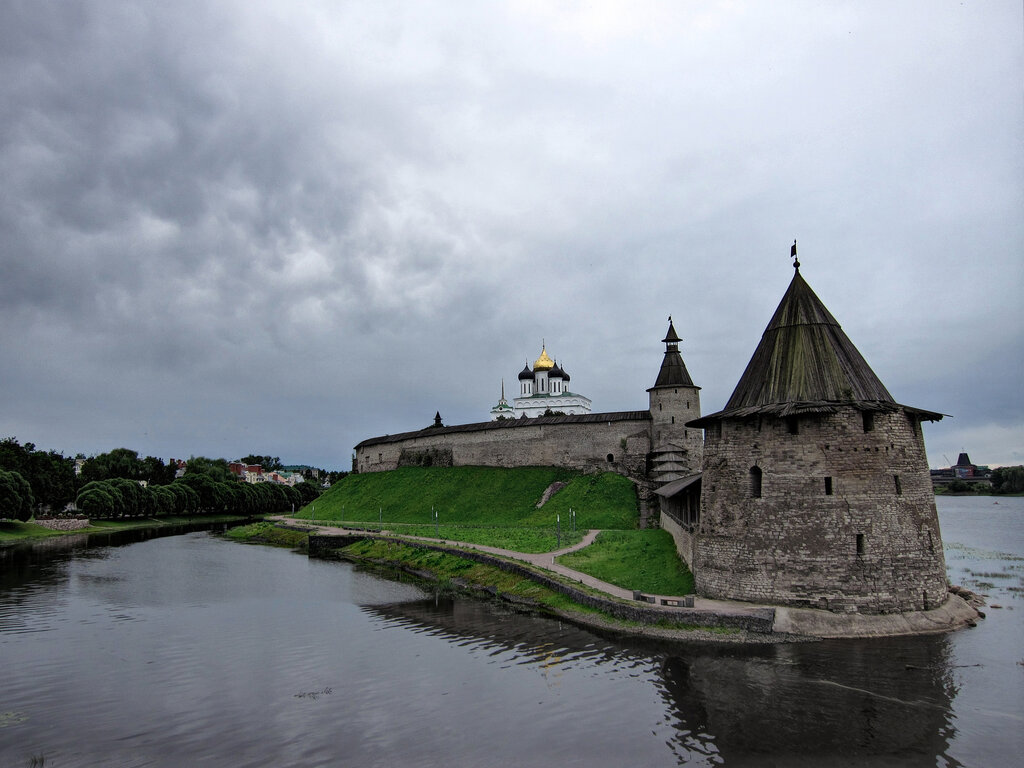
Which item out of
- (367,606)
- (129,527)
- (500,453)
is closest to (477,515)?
(500,453)

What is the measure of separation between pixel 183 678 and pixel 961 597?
70.2ft

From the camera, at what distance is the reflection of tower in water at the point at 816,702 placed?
35.6ft

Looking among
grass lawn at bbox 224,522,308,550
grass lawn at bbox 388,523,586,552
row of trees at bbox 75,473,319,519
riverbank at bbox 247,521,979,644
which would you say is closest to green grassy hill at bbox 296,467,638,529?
grass lawn at bbox 388,523,586,552

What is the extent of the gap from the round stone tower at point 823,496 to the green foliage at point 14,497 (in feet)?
167

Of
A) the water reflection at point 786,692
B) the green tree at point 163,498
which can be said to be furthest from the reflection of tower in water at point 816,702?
the green tree at point 163,498

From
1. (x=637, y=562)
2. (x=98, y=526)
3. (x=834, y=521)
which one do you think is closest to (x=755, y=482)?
(x=834, y=521)

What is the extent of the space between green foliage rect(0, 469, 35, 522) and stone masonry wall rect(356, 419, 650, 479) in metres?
29.0

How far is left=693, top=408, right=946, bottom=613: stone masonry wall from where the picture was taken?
673 inches

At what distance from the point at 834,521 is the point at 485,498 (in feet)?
107

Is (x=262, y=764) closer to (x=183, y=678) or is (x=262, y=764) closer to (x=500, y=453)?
(x=183, y=678)

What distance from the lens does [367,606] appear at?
24.0 m

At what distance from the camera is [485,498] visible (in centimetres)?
4800

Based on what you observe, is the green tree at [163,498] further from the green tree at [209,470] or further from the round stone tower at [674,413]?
the round stone tower at [674,413]

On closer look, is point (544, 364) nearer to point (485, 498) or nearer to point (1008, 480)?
point (485, 498)
